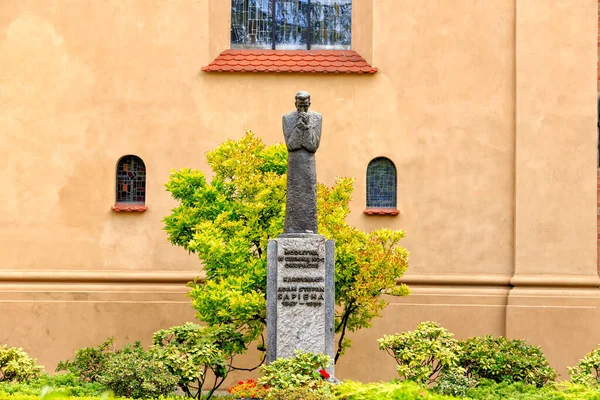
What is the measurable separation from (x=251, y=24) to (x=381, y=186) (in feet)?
12.1

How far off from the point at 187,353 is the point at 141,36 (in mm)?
6339

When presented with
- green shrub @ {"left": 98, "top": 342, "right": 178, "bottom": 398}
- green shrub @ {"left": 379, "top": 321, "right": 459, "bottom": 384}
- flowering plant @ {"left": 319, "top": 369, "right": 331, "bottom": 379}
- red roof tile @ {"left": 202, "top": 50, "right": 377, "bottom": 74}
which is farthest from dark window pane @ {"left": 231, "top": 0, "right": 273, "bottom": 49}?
flowering plant @ {"left": 319, "top": 369, "right": 331, "bottom": 379}

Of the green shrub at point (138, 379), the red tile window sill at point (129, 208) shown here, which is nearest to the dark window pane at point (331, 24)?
the red tile window sill at point (129, 208)

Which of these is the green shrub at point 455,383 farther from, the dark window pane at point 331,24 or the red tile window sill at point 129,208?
the dark window pane at point 331,24

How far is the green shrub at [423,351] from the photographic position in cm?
1188

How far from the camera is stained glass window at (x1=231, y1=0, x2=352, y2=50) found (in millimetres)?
15875

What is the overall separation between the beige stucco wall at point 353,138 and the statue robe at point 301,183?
432cm

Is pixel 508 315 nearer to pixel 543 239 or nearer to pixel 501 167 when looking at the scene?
pixel 543 239

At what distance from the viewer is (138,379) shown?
35.3 ft

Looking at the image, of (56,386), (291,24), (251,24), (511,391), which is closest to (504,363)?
(511,391)

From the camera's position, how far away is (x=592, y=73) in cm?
1512

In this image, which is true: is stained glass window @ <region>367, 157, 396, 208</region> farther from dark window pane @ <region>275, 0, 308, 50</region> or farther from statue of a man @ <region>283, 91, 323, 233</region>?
statue of a man @ <region>283, 91, 323, 233</region>

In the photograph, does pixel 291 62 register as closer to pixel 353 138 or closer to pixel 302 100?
pixel 353 138

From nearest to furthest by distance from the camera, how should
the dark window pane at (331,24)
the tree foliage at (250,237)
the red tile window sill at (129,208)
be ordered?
1. the tree foliage at (250,237)
2. the red tile window sill at (129,208)
3. the dark window pane at (331,24)
